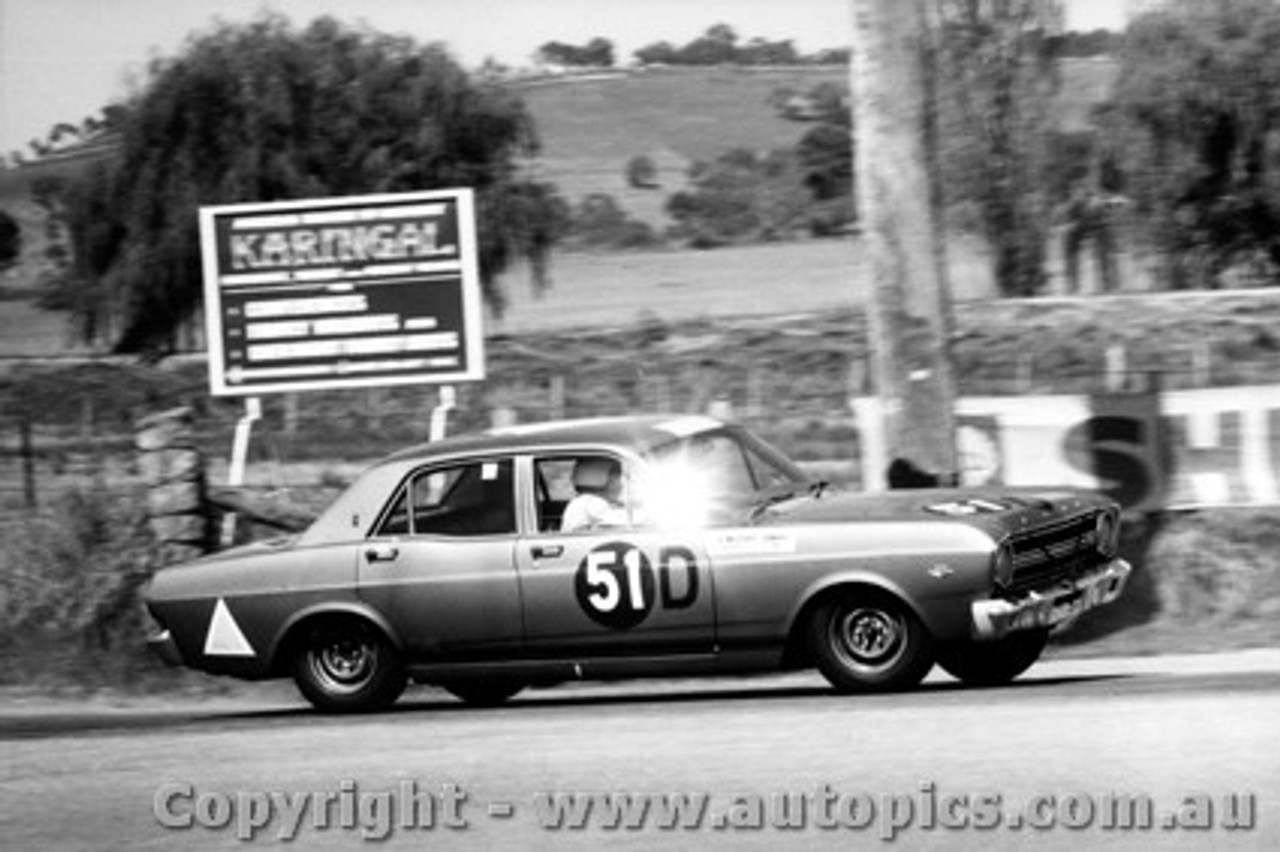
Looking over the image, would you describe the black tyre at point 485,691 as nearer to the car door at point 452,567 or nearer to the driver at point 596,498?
the car door at point 452,567

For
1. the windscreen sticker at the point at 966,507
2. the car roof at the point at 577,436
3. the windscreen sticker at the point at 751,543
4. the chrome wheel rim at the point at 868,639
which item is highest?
the car roof at the point at 577,436

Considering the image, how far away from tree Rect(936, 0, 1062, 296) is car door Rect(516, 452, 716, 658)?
107 feet

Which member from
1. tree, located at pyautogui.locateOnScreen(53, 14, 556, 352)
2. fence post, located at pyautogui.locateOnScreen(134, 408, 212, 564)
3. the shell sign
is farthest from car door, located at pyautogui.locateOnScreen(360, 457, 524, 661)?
tree, located at pyautogui.locateOnScreen(53, 14, 556, 352)

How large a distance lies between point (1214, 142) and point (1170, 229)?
1.73 metres

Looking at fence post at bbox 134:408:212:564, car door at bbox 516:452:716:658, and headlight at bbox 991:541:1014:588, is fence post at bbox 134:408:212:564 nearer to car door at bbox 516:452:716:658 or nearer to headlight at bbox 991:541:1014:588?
car door at bbox 516:452:716:658

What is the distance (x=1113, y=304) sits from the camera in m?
42.0

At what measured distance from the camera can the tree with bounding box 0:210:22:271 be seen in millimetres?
65312

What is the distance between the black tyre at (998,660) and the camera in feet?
42.4

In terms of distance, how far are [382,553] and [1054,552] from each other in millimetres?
3342

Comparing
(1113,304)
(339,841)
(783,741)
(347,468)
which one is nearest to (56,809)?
(339,841)

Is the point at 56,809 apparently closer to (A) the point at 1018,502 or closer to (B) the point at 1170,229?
(A) the point at 1018,502

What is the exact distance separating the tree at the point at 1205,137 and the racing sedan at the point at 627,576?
115 ft

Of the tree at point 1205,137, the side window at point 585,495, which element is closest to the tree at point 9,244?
the tree at point 1205,137

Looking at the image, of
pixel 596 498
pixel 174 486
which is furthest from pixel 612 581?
pixel 174 486
